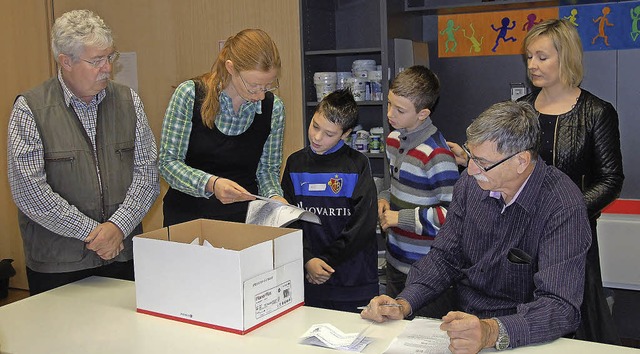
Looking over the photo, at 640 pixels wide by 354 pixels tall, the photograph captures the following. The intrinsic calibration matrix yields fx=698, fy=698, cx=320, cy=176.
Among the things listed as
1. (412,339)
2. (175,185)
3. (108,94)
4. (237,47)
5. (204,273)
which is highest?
(237,47)

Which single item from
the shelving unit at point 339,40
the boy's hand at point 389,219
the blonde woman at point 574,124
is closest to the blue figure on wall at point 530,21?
the shelving unit at point 339,40

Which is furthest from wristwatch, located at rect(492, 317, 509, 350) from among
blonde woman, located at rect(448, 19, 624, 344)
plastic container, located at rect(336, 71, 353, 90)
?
plastic container, located at rect(336, 71, 353, 90)

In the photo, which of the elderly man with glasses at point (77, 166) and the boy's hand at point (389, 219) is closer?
the elderly man with glasses at point (77, 166)

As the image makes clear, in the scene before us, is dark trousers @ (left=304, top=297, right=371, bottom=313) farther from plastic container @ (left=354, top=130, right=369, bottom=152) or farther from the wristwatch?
plastic container @ (left=354, top=130, right=369, bottom=152)

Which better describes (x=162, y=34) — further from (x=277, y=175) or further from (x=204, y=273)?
(x=204, y=273)

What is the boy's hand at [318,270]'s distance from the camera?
245cm

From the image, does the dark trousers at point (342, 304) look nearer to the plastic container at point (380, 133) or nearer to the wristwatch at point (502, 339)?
the wristwatch at point (502, 339)

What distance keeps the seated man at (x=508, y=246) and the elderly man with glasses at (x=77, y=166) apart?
36.0 inches

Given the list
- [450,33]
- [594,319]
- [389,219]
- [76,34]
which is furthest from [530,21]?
[76,34]

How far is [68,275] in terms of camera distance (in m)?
2.28

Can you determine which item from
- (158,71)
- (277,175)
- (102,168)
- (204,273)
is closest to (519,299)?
(204,273)

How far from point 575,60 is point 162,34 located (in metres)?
2.73

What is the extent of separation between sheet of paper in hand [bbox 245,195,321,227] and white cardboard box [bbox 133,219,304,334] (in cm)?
9

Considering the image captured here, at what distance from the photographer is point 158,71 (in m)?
4.48
